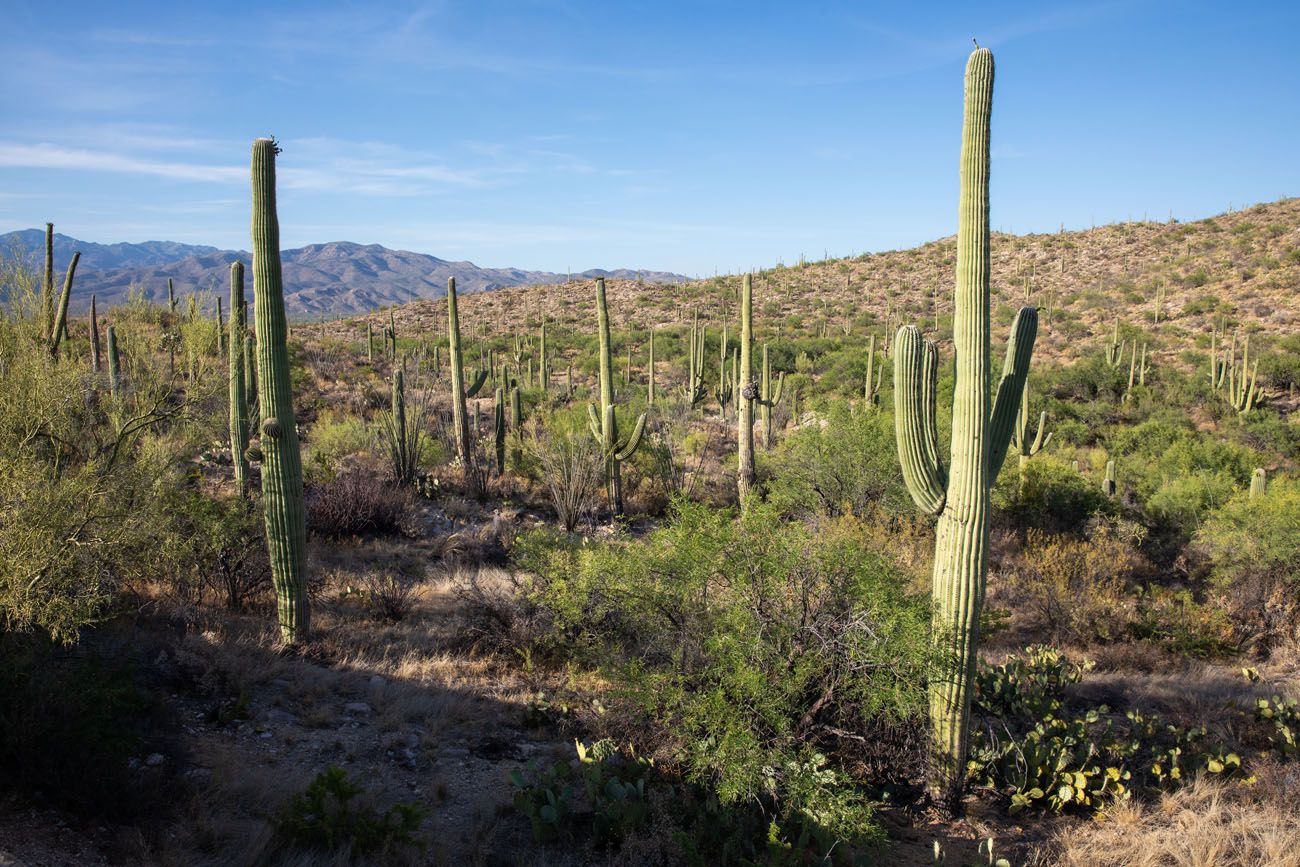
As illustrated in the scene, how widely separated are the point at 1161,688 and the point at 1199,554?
5006 mm

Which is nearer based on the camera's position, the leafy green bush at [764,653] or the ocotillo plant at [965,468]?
the leafy green bush at [764,653]

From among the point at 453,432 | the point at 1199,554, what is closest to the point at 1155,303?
the point at 1199,554

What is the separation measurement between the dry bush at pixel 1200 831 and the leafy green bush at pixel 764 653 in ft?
4.64

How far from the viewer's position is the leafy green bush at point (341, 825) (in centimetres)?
455

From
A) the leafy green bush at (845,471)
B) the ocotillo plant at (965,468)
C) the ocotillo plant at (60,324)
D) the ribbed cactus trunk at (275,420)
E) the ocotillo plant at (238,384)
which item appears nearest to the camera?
the ocotillo plant at (965,468)

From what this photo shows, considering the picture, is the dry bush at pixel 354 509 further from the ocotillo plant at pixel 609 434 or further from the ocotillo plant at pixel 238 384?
the ocotillo plant at pixel 609 434

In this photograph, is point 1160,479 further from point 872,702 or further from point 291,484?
point 291,484

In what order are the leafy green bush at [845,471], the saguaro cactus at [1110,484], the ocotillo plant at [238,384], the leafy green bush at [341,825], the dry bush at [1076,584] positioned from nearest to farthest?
the leafy green bush at [341,825], the dry bush at [1076,584], the ocotillo plant at [238,384], the leafy green bush at [845,471], the saguaro cactus at [1110,484]

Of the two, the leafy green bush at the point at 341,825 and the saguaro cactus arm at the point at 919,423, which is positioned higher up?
the saguaro cactus arm at the point at 919,423

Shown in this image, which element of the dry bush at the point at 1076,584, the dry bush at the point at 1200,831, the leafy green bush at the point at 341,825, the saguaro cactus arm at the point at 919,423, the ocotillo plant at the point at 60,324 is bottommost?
the dry bush at the point at 1200,831

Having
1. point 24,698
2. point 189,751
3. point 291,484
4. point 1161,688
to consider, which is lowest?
point 1161,688

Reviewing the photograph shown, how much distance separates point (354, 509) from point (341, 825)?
24.9 ft

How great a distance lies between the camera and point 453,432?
60.6 feet

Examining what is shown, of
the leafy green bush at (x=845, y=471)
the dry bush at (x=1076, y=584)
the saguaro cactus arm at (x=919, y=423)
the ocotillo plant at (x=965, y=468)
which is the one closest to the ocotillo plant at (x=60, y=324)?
the leafy green bush at (x=845, y=471)
